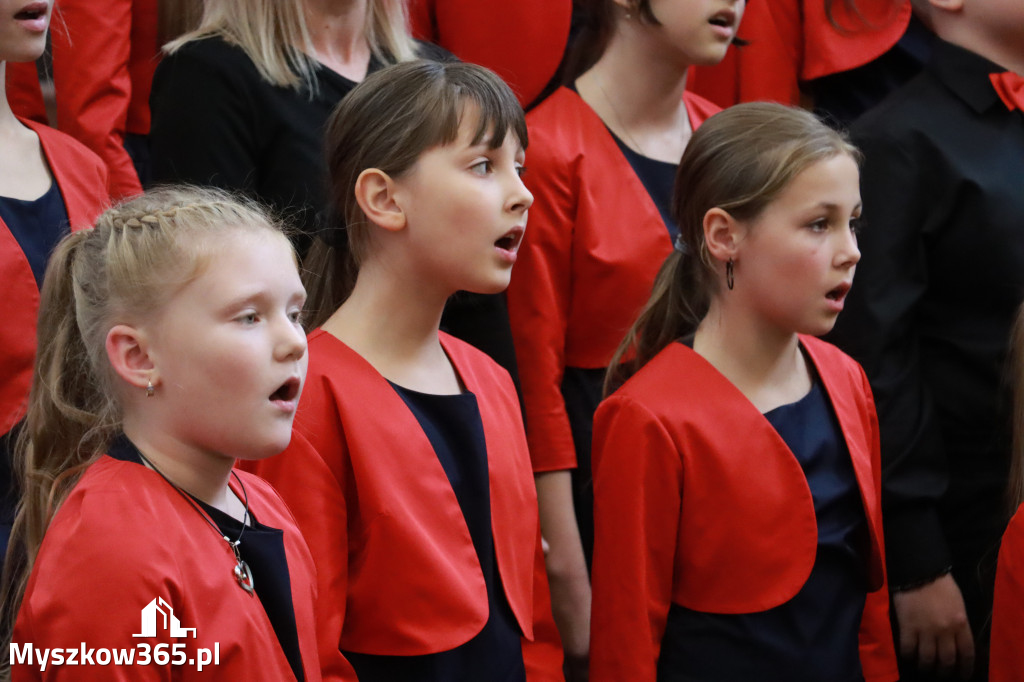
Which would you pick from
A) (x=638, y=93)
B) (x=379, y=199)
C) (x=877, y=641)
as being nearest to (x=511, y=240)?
(x=379, y=199)

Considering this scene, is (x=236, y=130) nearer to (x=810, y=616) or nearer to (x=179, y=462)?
(x=179, y=462)

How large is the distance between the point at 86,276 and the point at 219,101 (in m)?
0.59

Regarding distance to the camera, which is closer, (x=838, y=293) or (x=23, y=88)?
(x=838, y=293)

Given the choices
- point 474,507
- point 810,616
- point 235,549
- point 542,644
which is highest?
point 235,549

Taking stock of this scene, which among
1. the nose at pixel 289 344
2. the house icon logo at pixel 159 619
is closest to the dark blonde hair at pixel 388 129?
the nose at pixel 289 344

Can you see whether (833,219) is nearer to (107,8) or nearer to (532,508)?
(532,508)

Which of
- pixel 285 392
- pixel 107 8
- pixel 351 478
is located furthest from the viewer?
pixel 107 8

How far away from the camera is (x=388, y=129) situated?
62.4 inches

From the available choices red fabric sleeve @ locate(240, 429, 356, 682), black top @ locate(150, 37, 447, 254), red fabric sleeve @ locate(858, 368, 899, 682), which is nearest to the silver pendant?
red fabric sleeve @ locate(240, 429, 356, 682)

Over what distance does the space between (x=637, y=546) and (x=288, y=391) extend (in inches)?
21.8

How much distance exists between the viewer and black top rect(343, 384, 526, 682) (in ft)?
4.91

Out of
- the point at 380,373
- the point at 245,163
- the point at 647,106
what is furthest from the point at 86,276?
the point at 647,106

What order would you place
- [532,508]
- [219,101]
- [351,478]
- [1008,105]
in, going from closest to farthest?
[351,478], [532,508], [219,101], [1008,105]

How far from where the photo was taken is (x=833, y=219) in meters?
1.70
